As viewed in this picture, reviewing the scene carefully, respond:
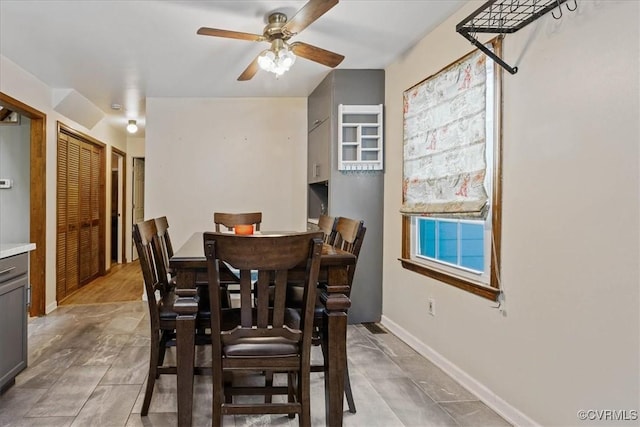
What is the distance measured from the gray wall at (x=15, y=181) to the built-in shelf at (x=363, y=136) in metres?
3.14

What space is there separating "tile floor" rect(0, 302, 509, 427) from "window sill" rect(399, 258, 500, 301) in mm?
582

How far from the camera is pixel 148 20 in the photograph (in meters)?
2.49

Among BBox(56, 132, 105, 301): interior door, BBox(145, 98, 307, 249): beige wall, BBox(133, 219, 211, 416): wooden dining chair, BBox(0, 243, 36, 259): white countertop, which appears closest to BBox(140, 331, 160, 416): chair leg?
BBox(133, 219, 211, 416): wooden dining chair

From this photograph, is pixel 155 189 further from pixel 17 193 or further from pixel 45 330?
pixel 45 330

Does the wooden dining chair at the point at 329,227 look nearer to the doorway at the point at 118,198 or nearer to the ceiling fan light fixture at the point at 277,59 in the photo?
the ceiling fan light fixture at the point at 277,59

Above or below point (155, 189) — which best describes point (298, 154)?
above

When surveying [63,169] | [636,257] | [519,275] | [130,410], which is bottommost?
[130,410]

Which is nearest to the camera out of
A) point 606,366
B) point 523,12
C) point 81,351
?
point 606,366

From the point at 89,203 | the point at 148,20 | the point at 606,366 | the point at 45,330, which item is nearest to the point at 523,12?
the point at 606,366

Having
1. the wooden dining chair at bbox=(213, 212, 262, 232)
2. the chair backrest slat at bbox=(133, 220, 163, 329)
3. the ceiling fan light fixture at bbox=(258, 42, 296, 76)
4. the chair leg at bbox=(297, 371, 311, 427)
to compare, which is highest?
the ceiling fan light fixture at bbox=(258, 42, 296, 76)

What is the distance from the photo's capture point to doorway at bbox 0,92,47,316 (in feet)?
12.3

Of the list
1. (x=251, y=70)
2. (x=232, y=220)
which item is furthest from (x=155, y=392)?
(x=251, y=70)

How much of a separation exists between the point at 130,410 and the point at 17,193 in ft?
9.81

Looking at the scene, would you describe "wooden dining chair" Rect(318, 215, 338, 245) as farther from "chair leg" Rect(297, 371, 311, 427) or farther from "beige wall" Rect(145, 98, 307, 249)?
"beige wall" Rect(145, 98, 307, 249)
